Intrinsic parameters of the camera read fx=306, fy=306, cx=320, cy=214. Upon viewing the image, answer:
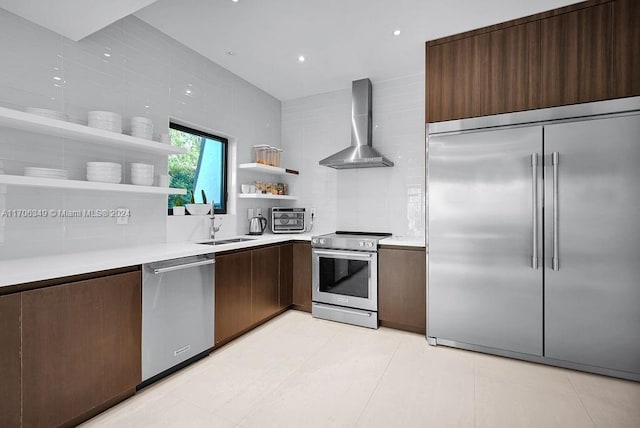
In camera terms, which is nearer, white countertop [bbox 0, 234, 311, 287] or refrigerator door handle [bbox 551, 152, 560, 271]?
A: white countertop [bbox 0, 234, 311, 287]

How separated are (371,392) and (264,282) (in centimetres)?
148

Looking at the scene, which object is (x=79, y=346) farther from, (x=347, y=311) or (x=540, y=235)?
(x=540, y=235)

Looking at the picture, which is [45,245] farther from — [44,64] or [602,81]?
[602,81]

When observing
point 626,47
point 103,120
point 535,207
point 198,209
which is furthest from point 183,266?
point 626,47

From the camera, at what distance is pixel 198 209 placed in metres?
3.03

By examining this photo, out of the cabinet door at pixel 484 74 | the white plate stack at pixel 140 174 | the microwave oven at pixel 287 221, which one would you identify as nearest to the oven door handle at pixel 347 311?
the microwave oven at pixel 287 221

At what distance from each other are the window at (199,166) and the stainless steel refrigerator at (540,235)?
7.42ft

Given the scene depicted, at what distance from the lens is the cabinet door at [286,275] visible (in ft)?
11.0

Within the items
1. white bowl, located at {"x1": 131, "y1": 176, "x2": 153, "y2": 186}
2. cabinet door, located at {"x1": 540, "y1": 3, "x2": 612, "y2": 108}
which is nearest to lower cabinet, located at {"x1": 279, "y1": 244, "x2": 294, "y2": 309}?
white bowl, located at {"x1": 131, "y1": 176, "x2": 153, "y2": 186}

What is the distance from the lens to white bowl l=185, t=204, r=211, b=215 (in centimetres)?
295

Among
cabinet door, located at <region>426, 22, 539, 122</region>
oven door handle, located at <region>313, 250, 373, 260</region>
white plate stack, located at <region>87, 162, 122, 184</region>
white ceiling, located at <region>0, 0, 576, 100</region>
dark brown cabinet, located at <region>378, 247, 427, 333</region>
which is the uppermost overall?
white ceiling, located at <region>0, 0, 576, 100</region>

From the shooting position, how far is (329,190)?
4.03 meters

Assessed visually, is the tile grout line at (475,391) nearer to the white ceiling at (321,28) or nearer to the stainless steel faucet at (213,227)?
the stainless steel faucet at (213,227)

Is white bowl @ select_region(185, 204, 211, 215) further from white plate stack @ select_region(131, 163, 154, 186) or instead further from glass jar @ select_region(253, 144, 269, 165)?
glass jar @ select_region(253, 144, 269, 165)
